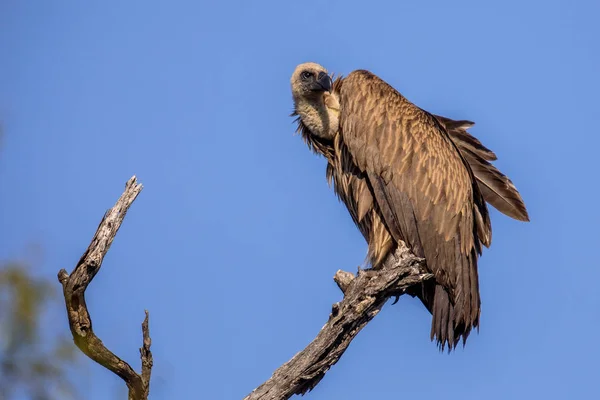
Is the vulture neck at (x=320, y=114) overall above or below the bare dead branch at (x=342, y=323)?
above

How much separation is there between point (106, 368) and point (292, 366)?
4.86 feet

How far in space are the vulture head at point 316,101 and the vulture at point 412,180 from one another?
0.03 ft

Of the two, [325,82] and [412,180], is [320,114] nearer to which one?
[325,82]

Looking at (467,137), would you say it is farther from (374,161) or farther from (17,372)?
(17,372)

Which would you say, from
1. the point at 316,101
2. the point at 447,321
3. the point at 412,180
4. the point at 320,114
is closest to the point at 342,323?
the point at 447,321

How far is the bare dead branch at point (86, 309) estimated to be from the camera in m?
5.87

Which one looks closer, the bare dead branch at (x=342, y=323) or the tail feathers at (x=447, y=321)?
the bare dead branch at (x=342, y=323)

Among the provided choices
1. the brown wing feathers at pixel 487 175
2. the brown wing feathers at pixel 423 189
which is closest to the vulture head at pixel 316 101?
the brown wing feathers at pixel 423 189

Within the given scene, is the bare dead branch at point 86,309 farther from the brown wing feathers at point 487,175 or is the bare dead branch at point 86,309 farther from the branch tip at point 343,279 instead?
the brown wing feathers at point 487,175

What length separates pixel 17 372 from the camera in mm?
4539

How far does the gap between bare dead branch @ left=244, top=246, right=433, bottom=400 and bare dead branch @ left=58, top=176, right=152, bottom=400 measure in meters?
0.95

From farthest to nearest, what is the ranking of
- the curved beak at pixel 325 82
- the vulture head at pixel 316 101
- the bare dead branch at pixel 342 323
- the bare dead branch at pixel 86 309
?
the vulture head at pixel 316 101 < the curved beak at pixel 325 82 < the bare dead branch at pixel 342 323 < the bare dead branch at pixel 86 309

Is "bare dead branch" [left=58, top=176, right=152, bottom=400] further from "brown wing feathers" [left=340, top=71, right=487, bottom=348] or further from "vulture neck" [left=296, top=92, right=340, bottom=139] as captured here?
"vulture neck" [left=296, top=92, right=340, bottom=139]

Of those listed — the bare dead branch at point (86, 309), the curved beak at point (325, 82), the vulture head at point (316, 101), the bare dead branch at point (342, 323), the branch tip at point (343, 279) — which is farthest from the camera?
the vulture head at point (316, 101)
